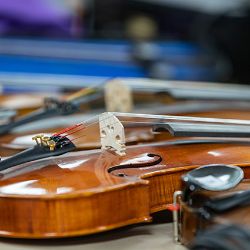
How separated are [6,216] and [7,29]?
6.81 ft

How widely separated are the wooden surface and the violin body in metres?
0.02

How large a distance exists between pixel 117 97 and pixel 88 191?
26.9 inches

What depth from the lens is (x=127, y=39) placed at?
8.98 feet

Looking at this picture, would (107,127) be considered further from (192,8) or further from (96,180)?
(192,8)

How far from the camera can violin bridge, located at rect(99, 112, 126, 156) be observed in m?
0.92

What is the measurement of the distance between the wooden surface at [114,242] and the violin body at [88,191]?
0.08 ft

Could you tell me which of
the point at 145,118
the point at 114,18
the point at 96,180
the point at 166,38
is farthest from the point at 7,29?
the point at 96,180

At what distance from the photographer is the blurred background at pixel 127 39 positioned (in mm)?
2461

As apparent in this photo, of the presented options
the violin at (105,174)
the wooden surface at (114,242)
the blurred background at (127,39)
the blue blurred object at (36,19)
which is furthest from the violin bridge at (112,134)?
the blue blurred object at (36,19)

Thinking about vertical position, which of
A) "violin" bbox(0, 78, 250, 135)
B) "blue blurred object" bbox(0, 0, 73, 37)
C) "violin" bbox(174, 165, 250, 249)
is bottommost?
"violin" bbox(174, 165, 250, 249)

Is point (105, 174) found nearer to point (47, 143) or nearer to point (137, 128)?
point (47, 143)

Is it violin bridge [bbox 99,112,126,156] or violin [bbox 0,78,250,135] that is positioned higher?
violin [bbox 0,78,250,135]

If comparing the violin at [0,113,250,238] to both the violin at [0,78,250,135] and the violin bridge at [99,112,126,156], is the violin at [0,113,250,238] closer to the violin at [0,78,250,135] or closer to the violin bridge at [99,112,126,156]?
the violin bridge at [99,112,126,156]

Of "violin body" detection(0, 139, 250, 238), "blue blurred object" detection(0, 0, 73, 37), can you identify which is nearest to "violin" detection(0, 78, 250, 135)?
"violin body" detection(0, 139, 250, 238)
